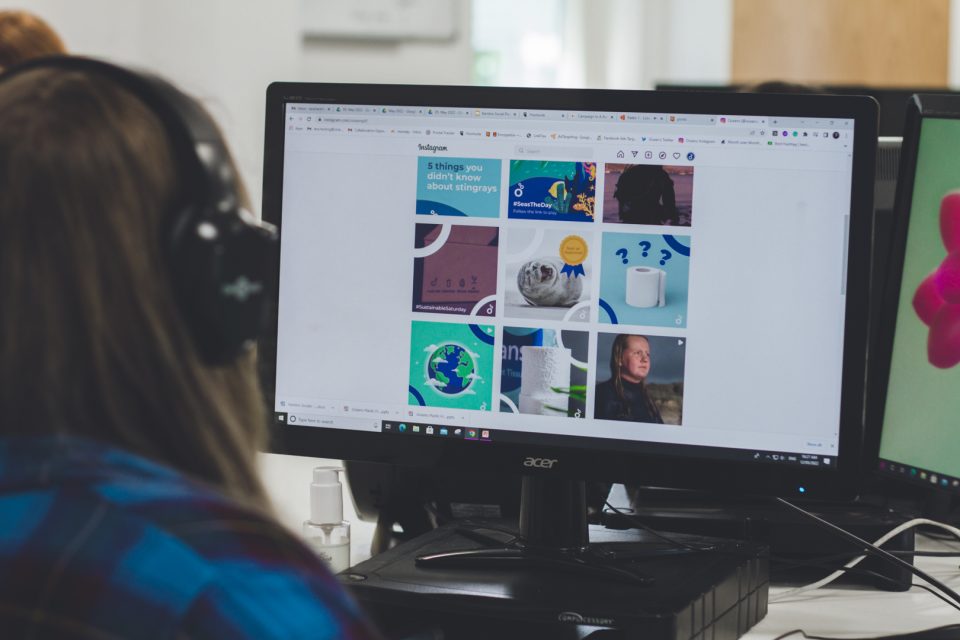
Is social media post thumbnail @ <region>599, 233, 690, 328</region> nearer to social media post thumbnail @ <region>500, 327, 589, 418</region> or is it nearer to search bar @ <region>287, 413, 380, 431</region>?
social media post thumbnail @ <region>500, 327, 589, 418</region>

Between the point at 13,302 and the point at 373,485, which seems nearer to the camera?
the point at 13,302

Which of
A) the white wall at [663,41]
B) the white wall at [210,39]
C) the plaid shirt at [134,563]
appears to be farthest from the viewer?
the white wall at [663,41]

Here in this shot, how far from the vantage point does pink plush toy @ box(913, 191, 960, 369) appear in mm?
877

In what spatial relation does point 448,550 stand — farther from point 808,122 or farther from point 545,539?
point 808,122

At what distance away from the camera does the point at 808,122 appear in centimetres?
88

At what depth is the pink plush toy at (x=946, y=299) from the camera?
877 millimetres

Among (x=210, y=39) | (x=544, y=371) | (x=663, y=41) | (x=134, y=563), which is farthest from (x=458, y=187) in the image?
(x=663, y=41)

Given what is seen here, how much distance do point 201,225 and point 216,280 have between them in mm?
25

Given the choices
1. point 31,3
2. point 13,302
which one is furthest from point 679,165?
point 31,3

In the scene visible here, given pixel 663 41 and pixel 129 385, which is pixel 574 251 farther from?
pixel 663 41

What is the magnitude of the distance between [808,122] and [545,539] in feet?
1.35

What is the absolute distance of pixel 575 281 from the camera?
909mm

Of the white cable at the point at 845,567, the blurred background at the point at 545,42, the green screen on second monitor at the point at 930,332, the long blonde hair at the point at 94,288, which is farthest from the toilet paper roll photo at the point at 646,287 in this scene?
the blurred background at the point at 545,42

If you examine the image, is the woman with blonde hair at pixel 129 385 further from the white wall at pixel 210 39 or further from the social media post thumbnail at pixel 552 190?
the white wall at pixel 210 39
